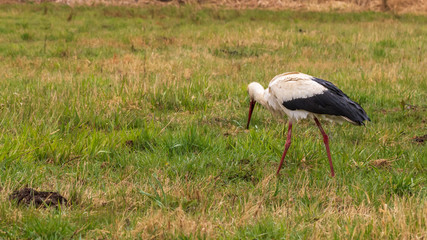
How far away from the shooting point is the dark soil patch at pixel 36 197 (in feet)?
12.5

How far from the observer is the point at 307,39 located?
13.7 metres

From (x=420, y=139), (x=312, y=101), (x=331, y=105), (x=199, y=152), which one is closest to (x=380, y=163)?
(x=331, y=105)

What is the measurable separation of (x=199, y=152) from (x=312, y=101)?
1238 millimetres

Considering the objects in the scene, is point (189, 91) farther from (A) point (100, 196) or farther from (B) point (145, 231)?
(B) point (145, 231)

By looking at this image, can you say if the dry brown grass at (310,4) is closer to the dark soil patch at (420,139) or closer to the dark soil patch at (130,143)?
the dark soil patch at (420,139)

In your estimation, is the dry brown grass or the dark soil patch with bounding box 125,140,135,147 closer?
the dark soil patch with bounding box 125,140,135,147

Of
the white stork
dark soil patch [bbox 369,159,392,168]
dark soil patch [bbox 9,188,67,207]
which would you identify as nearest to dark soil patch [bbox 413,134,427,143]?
dark soil patch [bbox 369,159,392,168]

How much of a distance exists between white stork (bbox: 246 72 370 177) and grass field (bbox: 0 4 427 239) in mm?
349

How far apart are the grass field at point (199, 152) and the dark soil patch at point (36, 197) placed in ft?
0.22

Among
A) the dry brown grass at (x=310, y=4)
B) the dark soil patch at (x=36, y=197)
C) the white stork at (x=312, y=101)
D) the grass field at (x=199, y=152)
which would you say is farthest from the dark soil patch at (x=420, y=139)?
the dry brown grass at (x=310, y=4)

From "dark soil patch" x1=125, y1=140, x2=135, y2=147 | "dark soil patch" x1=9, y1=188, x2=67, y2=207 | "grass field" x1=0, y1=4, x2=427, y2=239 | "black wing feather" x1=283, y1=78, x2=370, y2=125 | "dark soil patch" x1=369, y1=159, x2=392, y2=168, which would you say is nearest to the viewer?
"grass field" x1=0, y1=4, x2=427, y2=239

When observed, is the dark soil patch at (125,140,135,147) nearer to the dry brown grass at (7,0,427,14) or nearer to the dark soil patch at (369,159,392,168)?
the dark soil patch at (369,159,392,168)

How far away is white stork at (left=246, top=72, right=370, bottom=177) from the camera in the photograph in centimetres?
491

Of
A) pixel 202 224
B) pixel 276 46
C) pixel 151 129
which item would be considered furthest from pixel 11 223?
pixel 276 46
